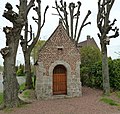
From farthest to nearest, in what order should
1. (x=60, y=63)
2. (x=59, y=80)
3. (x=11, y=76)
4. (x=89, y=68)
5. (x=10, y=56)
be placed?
(x=89, y=68) < (x=59, y=80) < (x=60, y=63) < (x=10, y=56) < (x=11, y=76)

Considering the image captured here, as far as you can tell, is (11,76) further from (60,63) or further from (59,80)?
(59,80)

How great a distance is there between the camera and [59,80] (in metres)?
17.9

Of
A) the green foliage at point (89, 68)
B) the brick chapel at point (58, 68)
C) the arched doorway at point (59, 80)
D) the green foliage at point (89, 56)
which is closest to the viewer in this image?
the brick chapel at point (58, 68)

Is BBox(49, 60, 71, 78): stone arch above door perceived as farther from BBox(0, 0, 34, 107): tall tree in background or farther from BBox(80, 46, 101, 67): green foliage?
BBox(80, 46, 101, 67): green foliage

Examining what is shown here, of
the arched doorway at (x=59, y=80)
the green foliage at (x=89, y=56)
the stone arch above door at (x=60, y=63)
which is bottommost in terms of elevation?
the arched doorway at (x=59, y=80)

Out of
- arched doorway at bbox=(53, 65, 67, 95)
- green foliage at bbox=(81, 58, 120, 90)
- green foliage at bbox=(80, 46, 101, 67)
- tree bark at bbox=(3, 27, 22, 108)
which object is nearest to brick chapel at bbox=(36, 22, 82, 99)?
arched doorway at bbox=(53, 65, 67, 95)

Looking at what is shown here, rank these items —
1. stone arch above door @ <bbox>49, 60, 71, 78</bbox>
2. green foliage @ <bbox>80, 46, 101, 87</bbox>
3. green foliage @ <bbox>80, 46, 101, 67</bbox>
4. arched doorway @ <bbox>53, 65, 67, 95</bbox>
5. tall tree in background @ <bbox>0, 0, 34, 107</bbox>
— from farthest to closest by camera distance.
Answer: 1. green foliage @ <bbox>80, 46, 101, 67</bbox>
2. green foliage @ <bbox>80, 46, 101, 87</bbox>
3. arched doorway @ <bbox>53, 65, 67, 95</bbox>
4. stone arch above door @ <bbox>49, 60, 71, 78</bbox>
5. tall tree in background @ <bbox>0, 0, 34, 107</bbox>

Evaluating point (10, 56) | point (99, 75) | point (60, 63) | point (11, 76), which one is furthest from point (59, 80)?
point (10, 56)

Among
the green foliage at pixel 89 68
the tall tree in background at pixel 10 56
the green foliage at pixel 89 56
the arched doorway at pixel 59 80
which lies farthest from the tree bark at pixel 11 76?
the green foliage at pixel 89 56

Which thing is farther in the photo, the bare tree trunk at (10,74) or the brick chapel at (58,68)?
the brick chapel at (58,68)

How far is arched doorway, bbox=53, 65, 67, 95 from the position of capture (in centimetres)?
1770

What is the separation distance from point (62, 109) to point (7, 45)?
5.12 metres

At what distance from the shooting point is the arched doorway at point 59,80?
1770cm

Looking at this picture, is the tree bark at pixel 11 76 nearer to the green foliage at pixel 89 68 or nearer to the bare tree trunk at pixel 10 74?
the bare tree trunk at pixel 10 74
